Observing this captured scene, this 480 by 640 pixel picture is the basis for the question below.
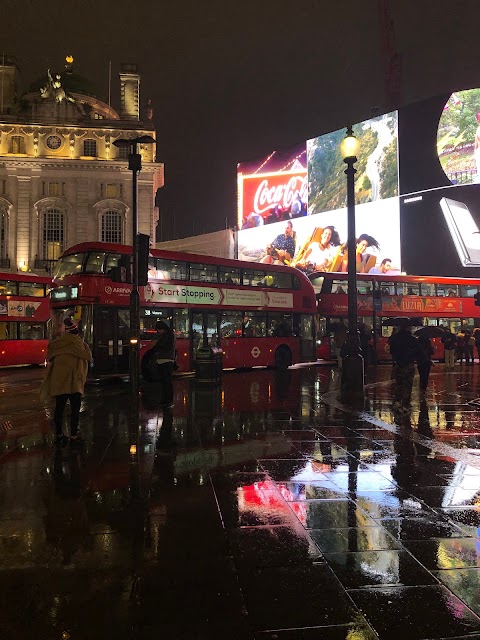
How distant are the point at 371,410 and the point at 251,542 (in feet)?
20.1

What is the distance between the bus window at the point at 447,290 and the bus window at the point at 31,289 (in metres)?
17.6

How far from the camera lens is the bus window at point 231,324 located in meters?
16.7

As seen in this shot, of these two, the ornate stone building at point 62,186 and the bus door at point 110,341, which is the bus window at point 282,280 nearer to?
the bus door at point 110,341

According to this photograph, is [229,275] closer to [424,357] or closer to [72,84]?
[424,357]

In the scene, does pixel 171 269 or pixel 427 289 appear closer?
pixel 171 269

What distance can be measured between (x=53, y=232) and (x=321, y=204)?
2361 cm

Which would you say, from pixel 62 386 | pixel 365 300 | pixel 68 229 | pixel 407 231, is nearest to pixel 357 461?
pixel 62 386

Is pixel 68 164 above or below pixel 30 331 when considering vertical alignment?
above

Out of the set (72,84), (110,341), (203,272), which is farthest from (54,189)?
(110,341)

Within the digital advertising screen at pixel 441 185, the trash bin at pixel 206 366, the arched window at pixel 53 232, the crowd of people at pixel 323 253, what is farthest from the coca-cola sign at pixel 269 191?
the trash bin at pixel 206 366

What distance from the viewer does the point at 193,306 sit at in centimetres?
1580

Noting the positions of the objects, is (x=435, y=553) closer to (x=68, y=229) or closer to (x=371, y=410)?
(x=371, y=410)

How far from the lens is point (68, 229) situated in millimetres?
44938

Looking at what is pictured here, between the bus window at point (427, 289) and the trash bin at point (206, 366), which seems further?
the bus window at point (427, 289)
